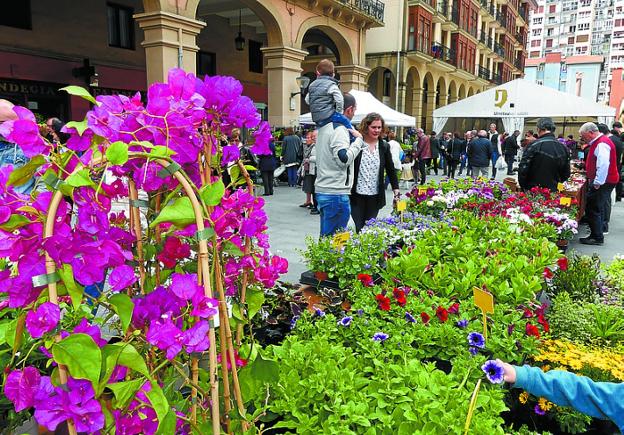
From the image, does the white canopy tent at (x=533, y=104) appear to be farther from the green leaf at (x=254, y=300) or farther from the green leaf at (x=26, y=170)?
the green leaf at (x=26, y=170)

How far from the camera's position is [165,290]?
113 centimetres

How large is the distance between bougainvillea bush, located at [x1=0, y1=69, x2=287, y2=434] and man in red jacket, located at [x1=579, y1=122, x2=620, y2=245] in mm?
7333

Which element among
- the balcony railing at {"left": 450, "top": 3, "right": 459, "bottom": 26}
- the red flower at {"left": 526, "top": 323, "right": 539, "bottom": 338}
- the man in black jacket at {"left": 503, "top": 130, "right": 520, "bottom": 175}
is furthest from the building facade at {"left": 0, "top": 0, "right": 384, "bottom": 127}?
the balcony railing at {"left": 450, "top": 3, "right": 459, "bottom": 26}

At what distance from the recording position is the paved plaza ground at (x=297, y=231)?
6.37m

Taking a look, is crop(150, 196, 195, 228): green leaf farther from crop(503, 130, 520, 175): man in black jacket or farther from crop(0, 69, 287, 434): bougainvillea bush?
crop(503, 130, 520, 175): man in black jacket

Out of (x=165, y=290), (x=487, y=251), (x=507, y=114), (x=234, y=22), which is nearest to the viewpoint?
(x=165, y=290)

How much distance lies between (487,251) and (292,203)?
689 cm

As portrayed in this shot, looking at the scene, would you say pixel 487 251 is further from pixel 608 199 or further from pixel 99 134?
pixel 608 199

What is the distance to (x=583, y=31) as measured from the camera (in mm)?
109125

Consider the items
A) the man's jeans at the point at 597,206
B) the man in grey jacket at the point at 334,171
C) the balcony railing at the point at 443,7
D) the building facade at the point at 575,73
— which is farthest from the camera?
the building facade at the point at 575,73

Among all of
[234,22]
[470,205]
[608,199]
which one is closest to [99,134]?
[470,205]

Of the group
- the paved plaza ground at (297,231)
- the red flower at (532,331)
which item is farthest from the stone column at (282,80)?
the red flower at (532,331)

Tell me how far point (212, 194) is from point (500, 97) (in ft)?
42.9

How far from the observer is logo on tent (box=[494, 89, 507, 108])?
1257 cm
